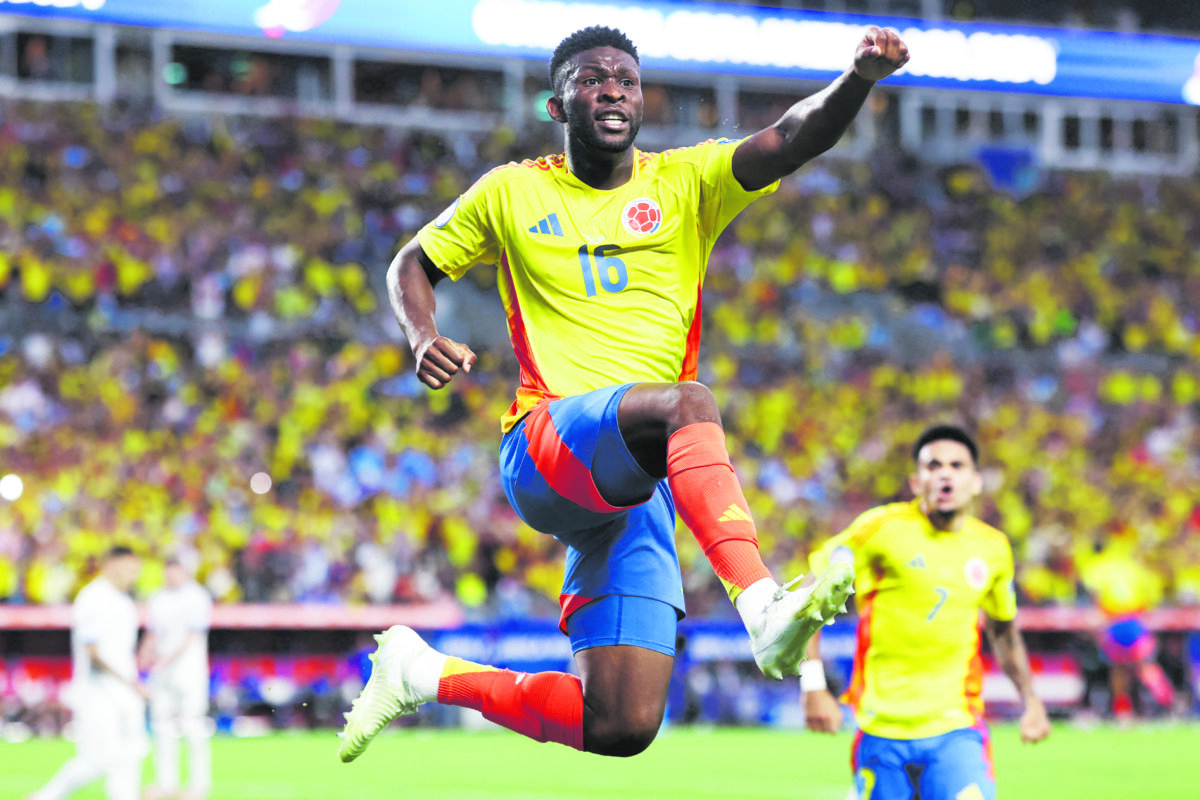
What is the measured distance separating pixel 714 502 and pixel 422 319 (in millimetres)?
1325

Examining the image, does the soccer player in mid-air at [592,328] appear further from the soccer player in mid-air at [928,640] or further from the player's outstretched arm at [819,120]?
the soccer player in mid-air at [928,640]

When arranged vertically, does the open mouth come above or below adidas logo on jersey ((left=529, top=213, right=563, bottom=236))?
above

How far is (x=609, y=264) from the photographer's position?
493 centimetres

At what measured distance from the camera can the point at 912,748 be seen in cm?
685

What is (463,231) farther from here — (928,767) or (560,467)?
(928,767)

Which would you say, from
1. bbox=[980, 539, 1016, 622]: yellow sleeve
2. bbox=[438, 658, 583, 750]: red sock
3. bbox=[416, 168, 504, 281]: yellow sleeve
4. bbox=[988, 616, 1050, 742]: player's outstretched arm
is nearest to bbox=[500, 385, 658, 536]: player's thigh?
bbox=[438, 658, 583, 750]: red sock

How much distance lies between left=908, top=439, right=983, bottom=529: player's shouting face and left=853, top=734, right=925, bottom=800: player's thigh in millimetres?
1190

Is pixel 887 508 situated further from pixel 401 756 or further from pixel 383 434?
pixel 383 434

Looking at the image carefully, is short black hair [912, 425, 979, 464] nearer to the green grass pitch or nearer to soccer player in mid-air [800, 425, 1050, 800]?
soccer player in mid-air [800, 425, 1050, 800]

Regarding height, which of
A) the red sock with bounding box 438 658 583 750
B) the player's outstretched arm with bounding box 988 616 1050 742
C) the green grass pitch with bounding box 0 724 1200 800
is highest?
the red sock with bounding box 438 658 583 750

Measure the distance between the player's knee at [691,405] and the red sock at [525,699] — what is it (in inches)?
50.0

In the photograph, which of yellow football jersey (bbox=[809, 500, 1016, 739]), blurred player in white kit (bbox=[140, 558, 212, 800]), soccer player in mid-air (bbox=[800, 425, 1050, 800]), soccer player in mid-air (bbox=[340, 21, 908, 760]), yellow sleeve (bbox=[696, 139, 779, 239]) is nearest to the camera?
soccer player in mid-air (bbox=[340, 21, 908, 760])

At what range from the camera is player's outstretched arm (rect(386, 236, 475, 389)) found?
177 inches

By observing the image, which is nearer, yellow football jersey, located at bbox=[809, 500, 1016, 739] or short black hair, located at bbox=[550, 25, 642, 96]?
short black hair, located at bbox=[550, 25, 642, 96]
